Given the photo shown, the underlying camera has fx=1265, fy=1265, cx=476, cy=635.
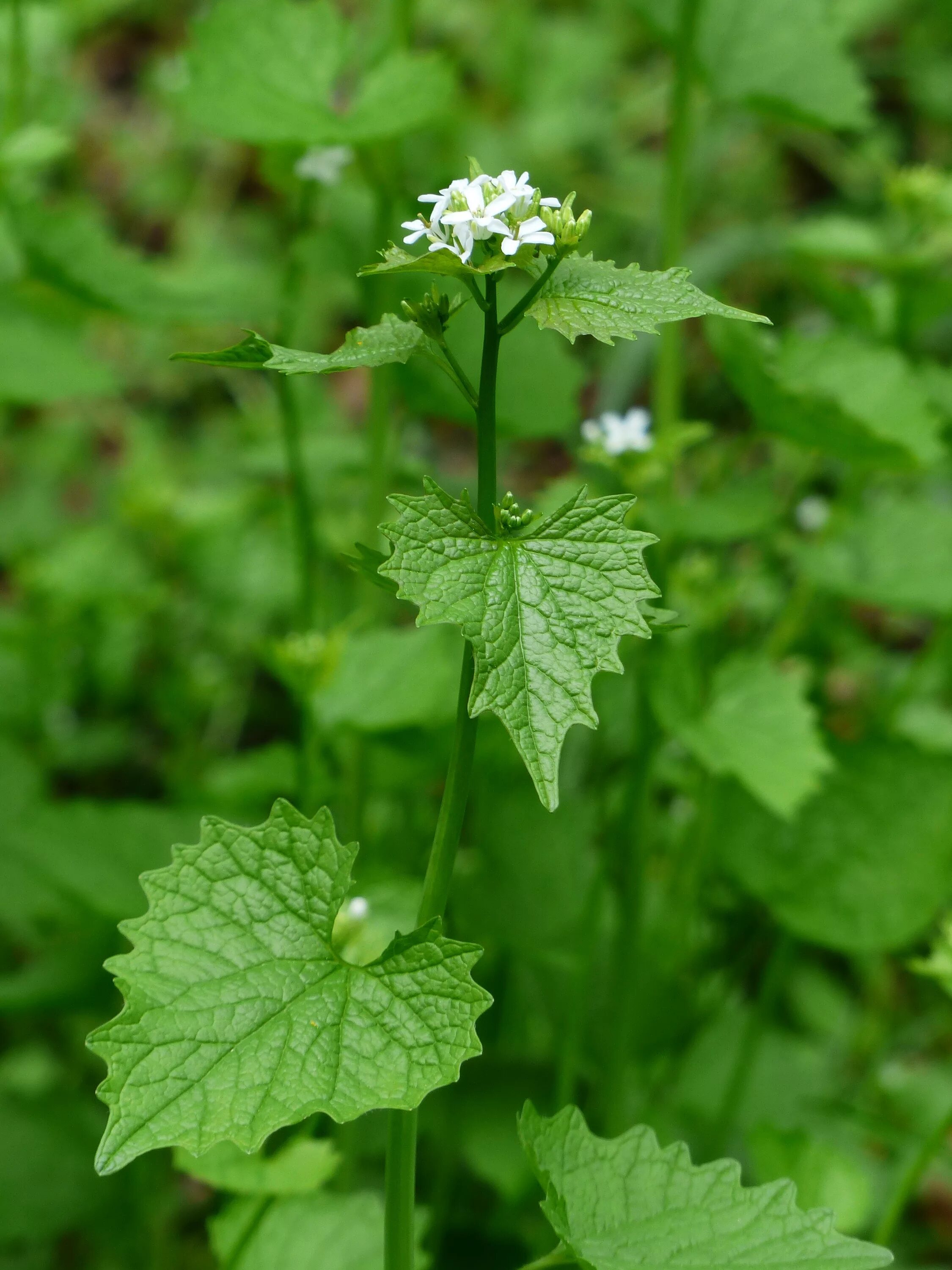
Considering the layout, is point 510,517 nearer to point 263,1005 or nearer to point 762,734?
point 263,1005

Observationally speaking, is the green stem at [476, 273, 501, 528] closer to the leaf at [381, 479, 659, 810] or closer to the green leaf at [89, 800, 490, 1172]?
the leaf at [381, 479, 659, 810]

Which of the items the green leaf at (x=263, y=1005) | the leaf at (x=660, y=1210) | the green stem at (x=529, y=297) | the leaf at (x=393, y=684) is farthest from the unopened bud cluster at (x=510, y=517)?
the leaf at (x=393, y=684)

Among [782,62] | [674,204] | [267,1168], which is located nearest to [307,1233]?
[267,1168]

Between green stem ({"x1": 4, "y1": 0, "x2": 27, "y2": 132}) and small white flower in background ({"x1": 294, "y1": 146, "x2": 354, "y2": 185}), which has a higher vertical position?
green stem ({"x1": 4, "y1": 0, "x2": 27, "y2": 132})

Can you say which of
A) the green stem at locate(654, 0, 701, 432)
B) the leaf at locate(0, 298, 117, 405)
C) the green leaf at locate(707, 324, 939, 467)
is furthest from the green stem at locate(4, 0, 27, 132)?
the green leaf at locate(707, 324, 939, 467)

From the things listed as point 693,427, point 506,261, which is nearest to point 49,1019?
point 693,427

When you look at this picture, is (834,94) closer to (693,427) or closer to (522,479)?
(693,427)
